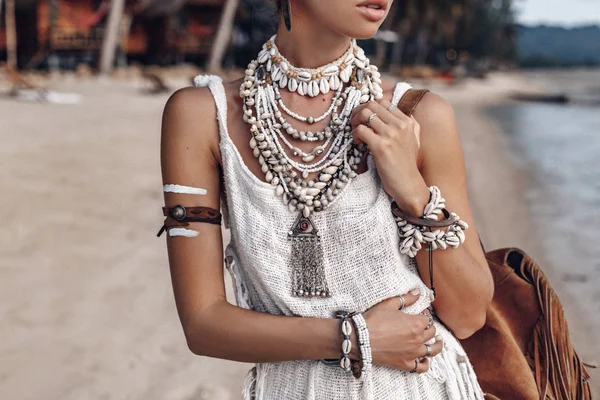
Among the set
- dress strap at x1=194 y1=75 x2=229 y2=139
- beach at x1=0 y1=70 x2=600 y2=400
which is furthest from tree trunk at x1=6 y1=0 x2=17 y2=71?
dress strap at x1=194 y1=75 x2=229 y2=139

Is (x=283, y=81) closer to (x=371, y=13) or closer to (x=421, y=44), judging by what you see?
(x=371, y=13)

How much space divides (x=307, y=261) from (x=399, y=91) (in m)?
0.49

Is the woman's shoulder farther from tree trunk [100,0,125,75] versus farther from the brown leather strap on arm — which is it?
tree trunk [100,0,125,75]

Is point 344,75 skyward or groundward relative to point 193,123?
skyward

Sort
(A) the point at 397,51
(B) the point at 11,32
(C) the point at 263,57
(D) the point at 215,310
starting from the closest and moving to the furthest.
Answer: (D) the point at 215,310, (C) the point at 263,57, (B) the point at 11,32, (A) the point at 397,51

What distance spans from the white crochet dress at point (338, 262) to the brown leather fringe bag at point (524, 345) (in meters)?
0.16

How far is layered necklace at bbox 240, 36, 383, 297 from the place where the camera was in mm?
1646

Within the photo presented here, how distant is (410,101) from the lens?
1.69 m

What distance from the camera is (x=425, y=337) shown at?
166 centimetres

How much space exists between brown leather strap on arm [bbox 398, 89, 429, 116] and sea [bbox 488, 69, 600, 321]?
18.5 feet

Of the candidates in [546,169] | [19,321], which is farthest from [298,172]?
[546,169]

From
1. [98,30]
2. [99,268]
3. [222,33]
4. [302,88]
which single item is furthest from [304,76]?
[98,30]

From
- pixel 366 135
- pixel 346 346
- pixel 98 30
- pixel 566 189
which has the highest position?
pixel 366 135

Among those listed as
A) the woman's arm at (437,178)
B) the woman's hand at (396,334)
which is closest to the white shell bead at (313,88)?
the woman's arm at (437,178)
